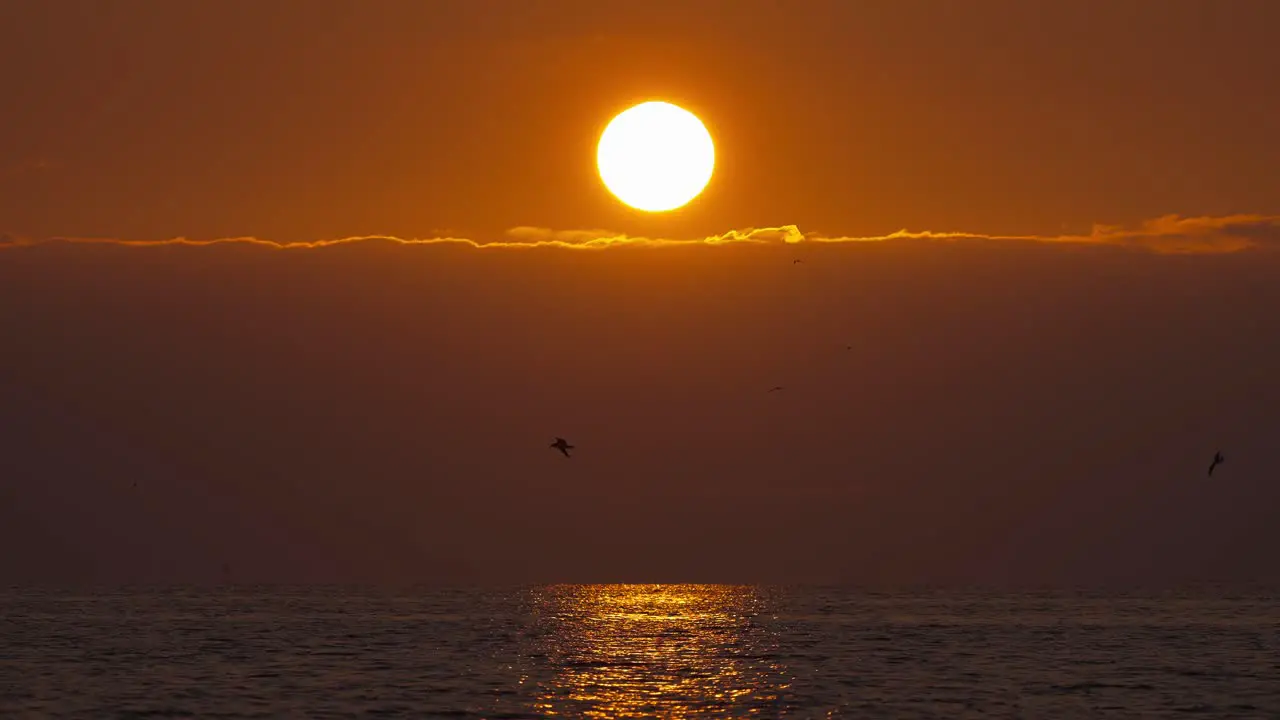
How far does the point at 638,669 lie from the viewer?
336 feet

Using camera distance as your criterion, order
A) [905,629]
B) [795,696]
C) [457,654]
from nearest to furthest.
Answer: [795,696] < [457,654] < [905,629]

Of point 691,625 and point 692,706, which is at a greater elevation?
point 691,625

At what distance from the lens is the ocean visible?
8044 centimetres

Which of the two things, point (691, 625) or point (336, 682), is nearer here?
point (336, 682)

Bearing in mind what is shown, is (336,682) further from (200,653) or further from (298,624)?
(298,624)

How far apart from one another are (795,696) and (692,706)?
731 cm

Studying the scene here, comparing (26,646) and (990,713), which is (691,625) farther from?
(990,713)

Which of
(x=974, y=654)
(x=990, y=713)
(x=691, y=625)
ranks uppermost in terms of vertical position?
(x=691, y=625)

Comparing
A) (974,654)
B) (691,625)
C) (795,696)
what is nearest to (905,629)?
(691,625)

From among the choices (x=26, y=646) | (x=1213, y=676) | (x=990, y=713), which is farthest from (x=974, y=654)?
(x=26, y=646)

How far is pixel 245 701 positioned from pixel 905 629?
83.8 metres

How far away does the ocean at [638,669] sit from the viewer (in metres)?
80.4

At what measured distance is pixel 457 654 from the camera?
116188 mm

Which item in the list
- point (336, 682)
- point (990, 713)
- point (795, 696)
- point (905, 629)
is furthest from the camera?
point (905, 629)
